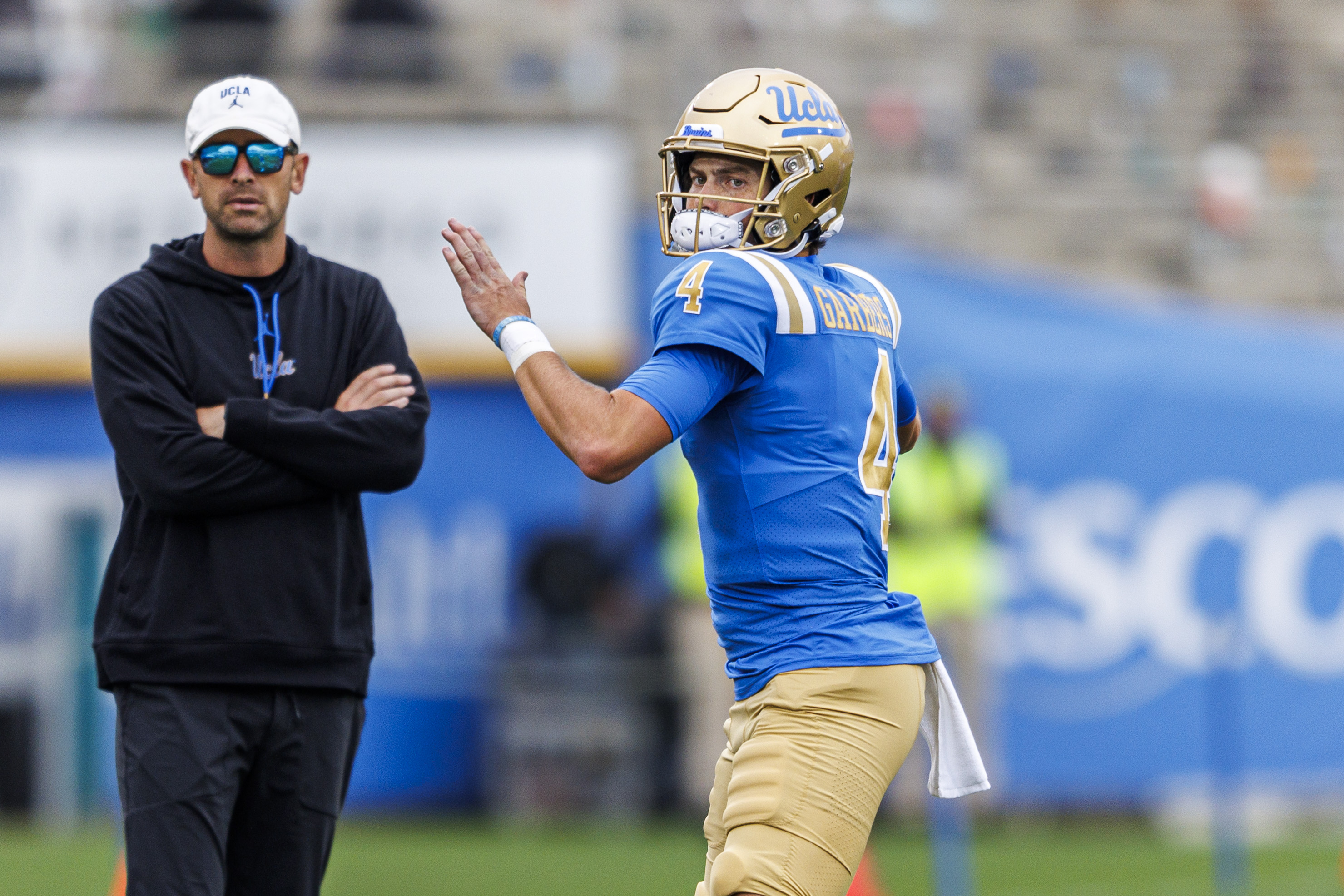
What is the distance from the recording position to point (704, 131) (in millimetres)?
4070

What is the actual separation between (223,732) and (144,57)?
963 centimetres

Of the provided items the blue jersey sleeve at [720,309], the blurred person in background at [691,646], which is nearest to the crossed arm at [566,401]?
the blue jersey sleeve at [720,309]

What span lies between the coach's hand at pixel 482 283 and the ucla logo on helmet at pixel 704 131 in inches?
18.3

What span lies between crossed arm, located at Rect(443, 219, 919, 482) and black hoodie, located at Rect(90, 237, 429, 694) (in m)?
0.55

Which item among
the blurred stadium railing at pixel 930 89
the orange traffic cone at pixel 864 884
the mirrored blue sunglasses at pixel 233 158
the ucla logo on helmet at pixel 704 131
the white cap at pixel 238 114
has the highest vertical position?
the blurred stadium railing at pixel 930 89

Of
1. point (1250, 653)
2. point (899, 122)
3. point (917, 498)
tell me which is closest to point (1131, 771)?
point (1250, 653)

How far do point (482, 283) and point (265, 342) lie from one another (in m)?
0.68

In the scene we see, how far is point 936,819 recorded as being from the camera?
8.55 meters

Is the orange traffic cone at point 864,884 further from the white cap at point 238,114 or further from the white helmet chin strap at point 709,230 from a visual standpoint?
the white cap at point 238,114

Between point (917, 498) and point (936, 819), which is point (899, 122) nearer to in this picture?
point (917, 498)

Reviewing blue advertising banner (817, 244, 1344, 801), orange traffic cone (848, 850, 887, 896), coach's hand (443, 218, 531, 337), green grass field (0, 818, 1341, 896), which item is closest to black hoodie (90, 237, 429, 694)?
coach's hand (443, 218, 531, 337)

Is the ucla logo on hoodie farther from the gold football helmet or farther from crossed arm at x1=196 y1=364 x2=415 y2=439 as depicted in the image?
the gold football helmet

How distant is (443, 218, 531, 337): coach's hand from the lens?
13.3 feet

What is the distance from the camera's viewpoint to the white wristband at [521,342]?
3.92 metres
